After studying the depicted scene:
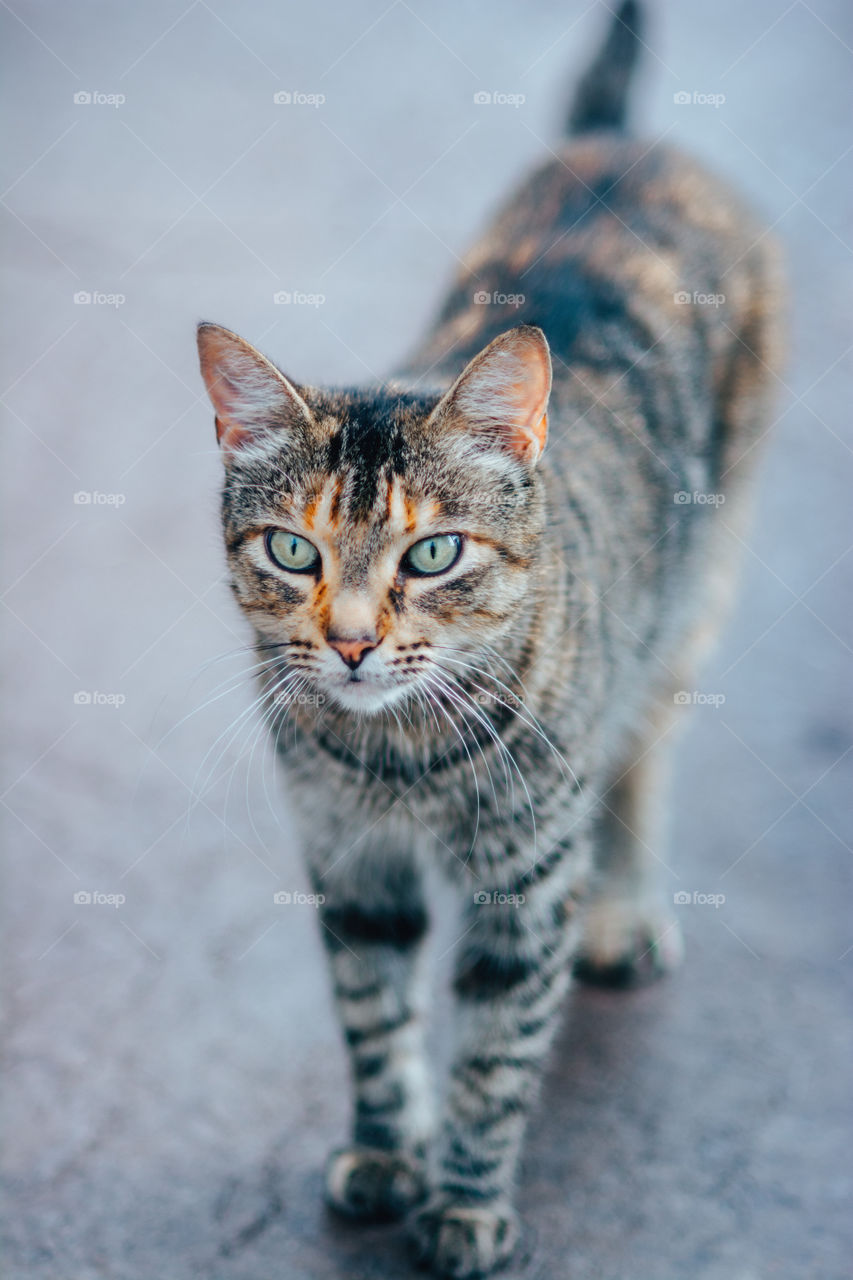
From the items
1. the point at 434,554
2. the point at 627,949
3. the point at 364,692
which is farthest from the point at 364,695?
the point at 627,949

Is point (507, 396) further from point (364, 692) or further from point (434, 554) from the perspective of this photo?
point (364, 692)

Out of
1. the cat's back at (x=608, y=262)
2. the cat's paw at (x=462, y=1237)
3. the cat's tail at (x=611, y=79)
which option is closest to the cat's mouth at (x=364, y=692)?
the cat's back at (x=608, y=262)

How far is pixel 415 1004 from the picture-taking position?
1.60m

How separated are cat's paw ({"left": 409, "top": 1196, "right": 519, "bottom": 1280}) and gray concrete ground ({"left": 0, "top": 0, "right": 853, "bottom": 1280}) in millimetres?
54

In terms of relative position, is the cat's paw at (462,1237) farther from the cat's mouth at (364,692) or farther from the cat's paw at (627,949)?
the cat's mouth at (364,692)

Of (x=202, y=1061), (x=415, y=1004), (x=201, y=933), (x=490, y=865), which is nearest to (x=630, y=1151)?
(x=415, y=1004)

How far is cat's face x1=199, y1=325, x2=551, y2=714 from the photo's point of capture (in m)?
1.18

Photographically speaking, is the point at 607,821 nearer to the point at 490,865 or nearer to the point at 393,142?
the point at 490,865

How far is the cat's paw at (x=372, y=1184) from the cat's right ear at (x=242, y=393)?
1.01 metres

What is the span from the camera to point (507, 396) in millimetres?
1237

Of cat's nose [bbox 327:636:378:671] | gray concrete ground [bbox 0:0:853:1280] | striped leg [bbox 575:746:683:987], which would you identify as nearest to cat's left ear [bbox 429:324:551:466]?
cat's nose [bbox 327:636:378:671]

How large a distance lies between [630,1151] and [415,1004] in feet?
1.27

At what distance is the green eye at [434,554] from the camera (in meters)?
1.21

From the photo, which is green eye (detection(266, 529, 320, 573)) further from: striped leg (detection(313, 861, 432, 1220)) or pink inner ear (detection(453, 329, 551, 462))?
striped leg (detection(313, 861, 432, 1220))
